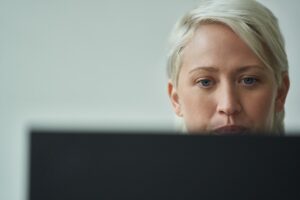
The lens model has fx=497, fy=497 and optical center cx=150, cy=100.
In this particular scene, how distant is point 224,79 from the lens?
191 cm

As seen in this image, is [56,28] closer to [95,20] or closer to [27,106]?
[95,20]

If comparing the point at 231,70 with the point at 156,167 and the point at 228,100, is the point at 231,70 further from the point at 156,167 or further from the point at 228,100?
the point at 156,167

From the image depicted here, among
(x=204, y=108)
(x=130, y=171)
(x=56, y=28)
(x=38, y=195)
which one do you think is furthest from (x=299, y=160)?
(x=56, y=28)

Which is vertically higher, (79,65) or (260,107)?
(79,65)

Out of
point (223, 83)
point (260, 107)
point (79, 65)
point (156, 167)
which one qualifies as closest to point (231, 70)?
point (223, 83)

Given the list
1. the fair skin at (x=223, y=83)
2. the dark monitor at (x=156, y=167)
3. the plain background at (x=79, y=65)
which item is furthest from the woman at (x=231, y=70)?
the dark monitor at (x=156, y=167)

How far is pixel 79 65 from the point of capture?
7.55 ft

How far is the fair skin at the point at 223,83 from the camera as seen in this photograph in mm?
1883

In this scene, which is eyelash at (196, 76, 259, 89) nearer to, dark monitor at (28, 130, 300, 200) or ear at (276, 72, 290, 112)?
ear at (276, 72, 290, 112)

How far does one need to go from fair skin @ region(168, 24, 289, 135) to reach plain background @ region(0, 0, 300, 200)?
0.78 ft

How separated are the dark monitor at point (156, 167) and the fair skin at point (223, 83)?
1179mm

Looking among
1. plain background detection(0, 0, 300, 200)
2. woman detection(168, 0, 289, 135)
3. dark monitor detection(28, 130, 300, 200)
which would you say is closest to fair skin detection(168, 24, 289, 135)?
woman detection(168, 0, 289, 135)

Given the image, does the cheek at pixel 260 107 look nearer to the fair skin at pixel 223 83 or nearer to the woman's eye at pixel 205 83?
the fair skin at pixel 223 83

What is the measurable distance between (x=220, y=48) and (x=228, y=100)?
0.21 m
